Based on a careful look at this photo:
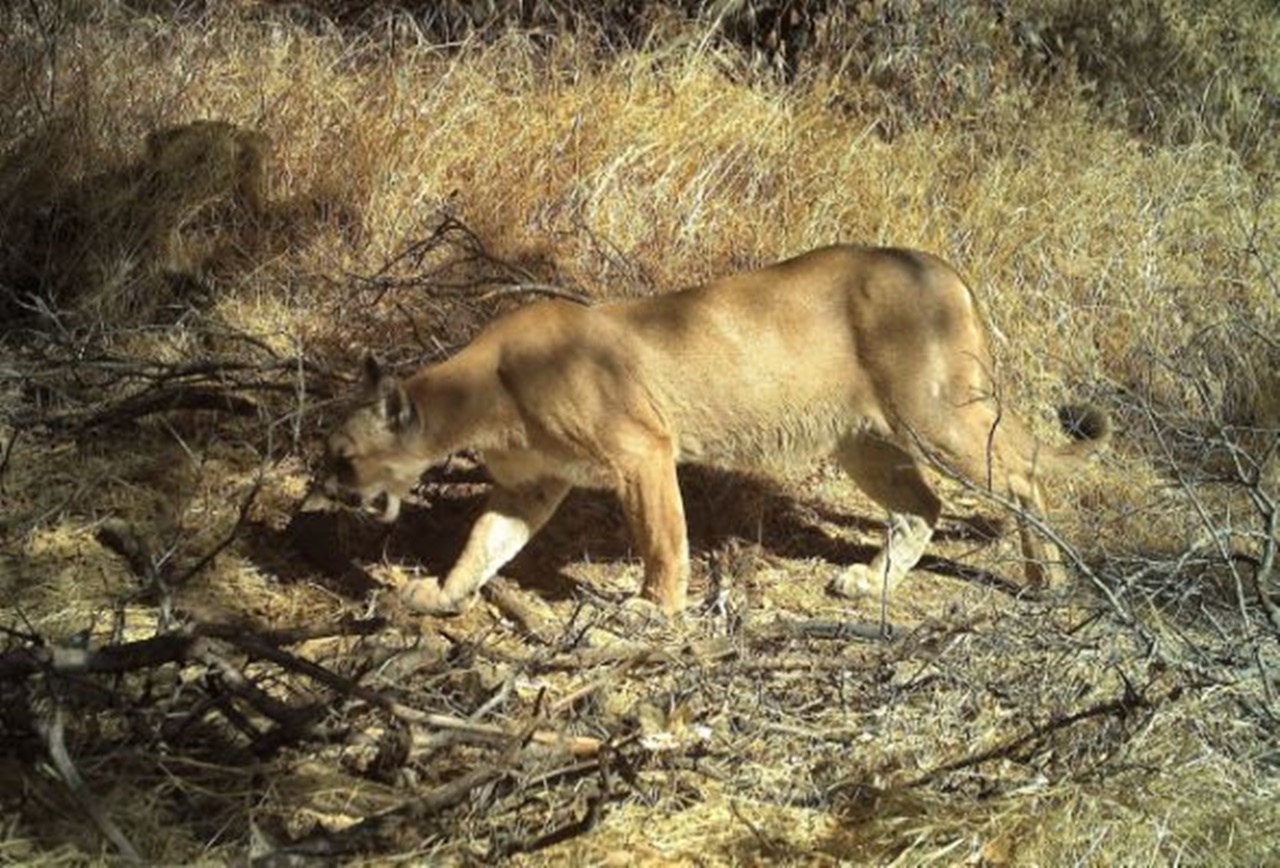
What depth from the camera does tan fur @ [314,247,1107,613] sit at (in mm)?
6051

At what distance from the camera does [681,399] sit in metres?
6.31

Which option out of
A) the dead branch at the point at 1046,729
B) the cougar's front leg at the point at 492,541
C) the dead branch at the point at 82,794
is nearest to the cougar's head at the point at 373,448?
the cougar's front leg at the point at 492,541

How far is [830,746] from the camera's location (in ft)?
15.3

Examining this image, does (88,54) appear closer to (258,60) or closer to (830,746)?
(258,60)

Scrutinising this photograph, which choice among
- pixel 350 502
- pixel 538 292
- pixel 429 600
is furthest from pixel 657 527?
pixel 538 292

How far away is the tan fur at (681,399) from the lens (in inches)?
238

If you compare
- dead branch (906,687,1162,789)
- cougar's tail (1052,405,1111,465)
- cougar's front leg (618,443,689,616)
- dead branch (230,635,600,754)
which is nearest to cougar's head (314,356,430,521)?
cougar's front leg (618,443,689,616)

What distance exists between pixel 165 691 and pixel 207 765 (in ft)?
1.34

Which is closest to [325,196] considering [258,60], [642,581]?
[258,60]

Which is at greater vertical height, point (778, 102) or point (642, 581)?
point (778, 102)

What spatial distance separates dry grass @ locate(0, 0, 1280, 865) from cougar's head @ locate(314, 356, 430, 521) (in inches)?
11.1

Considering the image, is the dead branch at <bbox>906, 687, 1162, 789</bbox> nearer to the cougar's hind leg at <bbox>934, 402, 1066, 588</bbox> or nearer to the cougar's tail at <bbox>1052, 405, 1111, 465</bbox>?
the cougar's hind leg at <bbox>934, 402, 1066, 588</bbox>

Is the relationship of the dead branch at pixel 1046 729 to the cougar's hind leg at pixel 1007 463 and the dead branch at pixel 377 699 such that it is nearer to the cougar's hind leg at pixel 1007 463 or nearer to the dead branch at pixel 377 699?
the dead branch at pixel 377 699

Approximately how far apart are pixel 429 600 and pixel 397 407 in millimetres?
782
